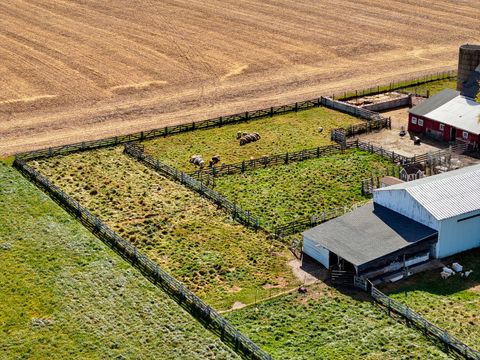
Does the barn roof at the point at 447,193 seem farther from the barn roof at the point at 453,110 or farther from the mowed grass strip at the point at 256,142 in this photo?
the mowed grass strip at the point at 256,142

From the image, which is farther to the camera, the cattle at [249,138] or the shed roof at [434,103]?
the shed roof at [434,103]

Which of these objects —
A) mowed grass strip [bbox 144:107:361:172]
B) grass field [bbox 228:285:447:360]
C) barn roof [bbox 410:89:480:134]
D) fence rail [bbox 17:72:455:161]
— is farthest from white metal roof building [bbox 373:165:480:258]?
fence rail [bbox 17:72:455:161]

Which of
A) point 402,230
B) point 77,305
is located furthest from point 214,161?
point 77,305

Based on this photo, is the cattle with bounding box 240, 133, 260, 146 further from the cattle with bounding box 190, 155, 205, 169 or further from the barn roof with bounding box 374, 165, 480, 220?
the barn roof with bounding box 374, 165, 480, 220

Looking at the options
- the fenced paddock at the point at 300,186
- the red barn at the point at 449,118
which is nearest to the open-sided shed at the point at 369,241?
the fenced paddock at the point at 300,186

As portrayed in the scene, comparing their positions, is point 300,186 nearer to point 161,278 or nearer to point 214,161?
point 214,161

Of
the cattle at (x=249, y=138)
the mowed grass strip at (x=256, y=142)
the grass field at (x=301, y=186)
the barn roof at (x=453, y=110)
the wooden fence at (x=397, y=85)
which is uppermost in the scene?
the barn roof at (x=453, y=110)

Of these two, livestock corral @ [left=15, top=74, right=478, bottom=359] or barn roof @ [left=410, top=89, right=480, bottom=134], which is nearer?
livestock corral @ [left=15, top=74, right=478, bottom=359]
